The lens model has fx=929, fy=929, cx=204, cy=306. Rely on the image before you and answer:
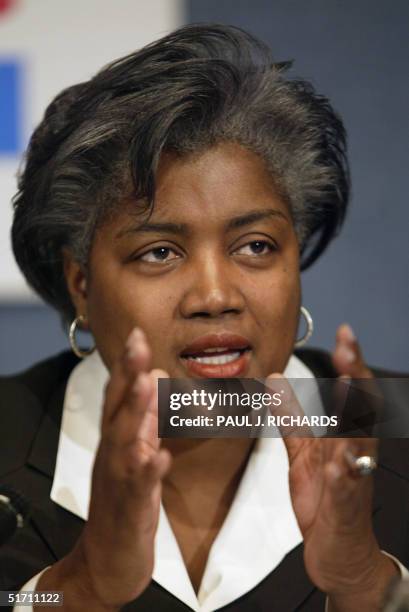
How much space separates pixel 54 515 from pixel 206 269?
1.06 ft

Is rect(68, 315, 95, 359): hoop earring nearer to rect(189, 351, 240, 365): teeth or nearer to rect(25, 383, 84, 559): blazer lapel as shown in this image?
rect(25, 383, 84, 559): blazer lapel

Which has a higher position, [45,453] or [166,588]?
[45,453]

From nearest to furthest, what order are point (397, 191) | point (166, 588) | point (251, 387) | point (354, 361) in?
point (354, 361) < point (251, 387) < point (166, 588) < point (397, 191)

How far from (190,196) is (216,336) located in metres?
0.15

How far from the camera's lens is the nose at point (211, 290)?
960mm

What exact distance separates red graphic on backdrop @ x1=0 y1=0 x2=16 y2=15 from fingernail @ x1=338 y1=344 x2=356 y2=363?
35.4 inches

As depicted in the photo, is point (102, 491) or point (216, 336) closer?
point (102, 491)

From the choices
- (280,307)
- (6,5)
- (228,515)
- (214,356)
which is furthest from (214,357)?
(6,5)

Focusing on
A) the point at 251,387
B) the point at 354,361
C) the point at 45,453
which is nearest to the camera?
the point at 354,361

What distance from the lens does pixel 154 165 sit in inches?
38.8

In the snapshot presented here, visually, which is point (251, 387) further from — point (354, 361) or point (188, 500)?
point (188, 500)

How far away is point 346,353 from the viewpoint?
2.45 ft

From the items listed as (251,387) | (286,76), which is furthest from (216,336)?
Result: (286,76)

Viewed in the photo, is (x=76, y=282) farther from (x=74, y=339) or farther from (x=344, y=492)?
(x=344, y=492)
